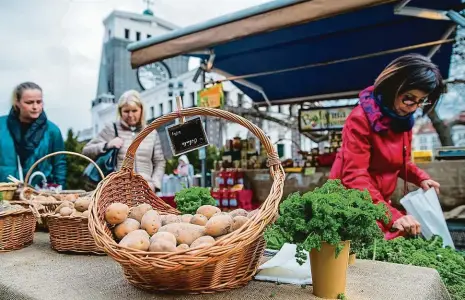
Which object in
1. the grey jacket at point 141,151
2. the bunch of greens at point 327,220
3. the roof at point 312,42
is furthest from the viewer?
the roof at point 312,42

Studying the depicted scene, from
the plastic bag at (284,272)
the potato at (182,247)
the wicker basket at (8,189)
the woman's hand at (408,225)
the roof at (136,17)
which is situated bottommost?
the plastic bag at (284,272)

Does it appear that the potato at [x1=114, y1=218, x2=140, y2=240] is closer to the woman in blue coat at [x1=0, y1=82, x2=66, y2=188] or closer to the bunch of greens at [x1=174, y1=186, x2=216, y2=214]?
the bunch of greens at [x1=174, y1=186, x2=216, y2=214]

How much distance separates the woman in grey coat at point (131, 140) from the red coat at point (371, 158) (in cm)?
145

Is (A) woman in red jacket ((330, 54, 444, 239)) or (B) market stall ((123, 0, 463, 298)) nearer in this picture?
(B) market stall ((123, 0, 463, 298))

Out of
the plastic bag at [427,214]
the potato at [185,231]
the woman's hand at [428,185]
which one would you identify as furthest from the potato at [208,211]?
the woman's hand at [428,185]

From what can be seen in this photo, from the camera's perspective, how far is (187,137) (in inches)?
56.5

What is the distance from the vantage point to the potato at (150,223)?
43.5 inches

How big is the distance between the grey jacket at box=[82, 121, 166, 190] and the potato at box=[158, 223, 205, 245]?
5.75ft

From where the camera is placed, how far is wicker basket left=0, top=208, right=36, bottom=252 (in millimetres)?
1606

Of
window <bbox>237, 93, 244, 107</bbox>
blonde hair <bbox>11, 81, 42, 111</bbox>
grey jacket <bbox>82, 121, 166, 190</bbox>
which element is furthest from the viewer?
window <bbox>237, 93, 244, 107</bbox>

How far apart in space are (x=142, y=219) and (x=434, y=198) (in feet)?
4.63

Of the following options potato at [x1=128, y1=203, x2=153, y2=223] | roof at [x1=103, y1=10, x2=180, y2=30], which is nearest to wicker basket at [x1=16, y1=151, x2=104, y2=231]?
potato at [x1=128, y1=203, x2=153, y2=223]

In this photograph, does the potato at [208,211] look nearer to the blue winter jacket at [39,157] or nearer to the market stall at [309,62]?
the market stall at [309,62]

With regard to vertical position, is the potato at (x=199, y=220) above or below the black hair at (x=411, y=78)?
below
